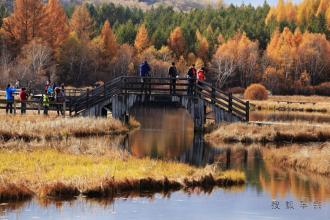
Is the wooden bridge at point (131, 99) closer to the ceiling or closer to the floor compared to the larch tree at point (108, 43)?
closer to the floor

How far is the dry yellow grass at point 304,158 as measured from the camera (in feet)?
99.2

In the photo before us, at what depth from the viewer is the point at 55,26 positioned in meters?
110

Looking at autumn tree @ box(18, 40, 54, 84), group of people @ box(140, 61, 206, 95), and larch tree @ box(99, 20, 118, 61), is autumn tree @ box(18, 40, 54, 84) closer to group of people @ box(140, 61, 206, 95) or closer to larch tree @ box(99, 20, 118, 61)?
larch tree @ box(99, 20, 118, 61)

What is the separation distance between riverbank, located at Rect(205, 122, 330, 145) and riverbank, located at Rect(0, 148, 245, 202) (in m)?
12.6

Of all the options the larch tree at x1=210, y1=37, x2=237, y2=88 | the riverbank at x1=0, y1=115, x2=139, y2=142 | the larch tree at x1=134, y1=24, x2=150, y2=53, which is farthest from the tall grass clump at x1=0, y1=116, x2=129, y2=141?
the larch tree at x1=134, y1=24, x2=150, y2=53

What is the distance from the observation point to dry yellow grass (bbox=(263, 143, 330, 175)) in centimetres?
3023

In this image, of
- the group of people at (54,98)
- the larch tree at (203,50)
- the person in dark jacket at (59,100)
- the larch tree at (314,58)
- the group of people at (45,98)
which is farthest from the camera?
the larch tree at (203,50)

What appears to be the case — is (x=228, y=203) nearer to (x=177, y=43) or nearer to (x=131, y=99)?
(x=131, y=99)

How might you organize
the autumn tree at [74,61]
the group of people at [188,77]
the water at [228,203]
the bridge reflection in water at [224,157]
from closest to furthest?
the water at [228,203]
the bridge reflection in water at [224,157]
the group of people at [188,77]
the autumn tree at [74,61]

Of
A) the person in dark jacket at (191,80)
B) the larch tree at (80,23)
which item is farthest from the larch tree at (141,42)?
the person in dark jacket at (191,80)

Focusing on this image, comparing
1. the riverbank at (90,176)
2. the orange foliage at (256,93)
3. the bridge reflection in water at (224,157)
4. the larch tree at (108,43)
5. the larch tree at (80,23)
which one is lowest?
the orange foliage at (256,93)

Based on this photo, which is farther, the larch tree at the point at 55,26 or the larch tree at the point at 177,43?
the larch tree at the point at 177,43

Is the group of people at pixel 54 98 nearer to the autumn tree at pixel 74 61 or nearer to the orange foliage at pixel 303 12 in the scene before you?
the autumn tree at pixel 74 61

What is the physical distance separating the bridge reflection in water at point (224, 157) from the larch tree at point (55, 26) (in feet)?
175
